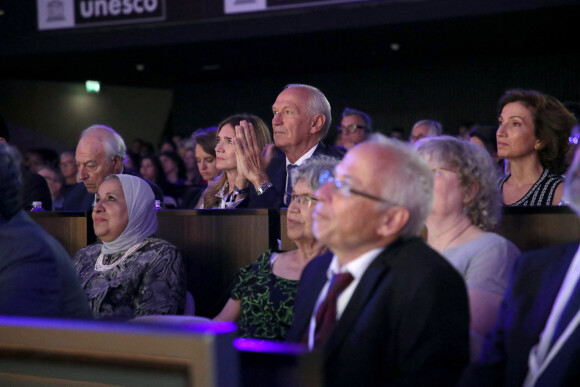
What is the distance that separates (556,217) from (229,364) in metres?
1.76

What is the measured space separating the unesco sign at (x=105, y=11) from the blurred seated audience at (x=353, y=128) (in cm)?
242

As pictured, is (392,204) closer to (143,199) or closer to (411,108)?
(143,199)

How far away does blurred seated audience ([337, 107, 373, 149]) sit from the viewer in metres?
5.91

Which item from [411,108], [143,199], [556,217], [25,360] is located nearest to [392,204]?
[25,360]

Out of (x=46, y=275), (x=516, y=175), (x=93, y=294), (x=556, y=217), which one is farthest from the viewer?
(x=516, y=175)

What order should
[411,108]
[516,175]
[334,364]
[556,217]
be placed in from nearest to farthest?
[334,364] < [556,217] < [516,175] < [411,108]

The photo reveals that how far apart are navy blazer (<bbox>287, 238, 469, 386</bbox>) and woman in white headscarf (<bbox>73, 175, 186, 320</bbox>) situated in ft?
4.60

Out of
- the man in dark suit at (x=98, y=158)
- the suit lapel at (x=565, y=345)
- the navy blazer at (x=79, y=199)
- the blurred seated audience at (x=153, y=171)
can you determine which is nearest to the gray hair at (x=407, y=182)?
the suit lapel at (x=565, y=345)

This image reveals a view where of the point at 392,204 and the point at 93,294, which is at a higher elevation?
the point at 392,204

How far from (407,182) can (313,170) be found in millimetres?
906

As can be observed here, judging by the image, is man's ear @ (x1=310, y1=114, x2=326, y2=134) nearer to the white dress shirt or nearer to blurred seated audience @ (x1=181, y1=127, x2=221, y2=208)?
blurred seated audience @ (x1=181, y1=127, x2=221, y2=208)

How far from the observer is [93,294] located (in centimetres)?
294

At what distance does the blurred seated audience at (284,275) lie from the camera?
2.54 m

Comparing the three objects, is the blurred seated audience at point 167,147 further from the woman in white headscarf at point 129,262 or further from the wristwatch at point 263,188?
the woman in white headscarf at point 129,262
